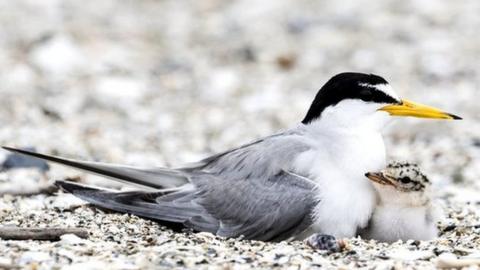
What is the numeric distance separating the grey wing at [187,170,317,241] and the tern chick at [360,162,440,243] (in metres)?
0.30

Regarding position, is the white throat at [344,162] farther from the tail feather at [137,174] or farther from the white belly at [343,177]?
the tail feather at [137,174]

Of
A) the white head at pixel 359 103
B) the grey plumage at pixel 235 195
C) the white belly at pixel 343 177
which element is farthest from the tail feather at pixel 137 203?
the white head at pixel 359 103

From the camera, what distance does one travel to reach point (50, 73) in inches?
367

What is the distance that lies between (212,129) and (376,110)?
3416 mm

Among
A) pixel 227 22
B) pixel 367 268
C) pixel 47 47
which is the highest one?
pixel 227 22

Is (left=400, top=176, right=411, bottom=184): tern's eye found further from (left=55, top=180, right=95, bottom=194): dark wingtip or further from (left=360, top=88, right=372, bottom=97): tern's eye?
(left=55, top=180, right=95, bottom=194): dark wingtip

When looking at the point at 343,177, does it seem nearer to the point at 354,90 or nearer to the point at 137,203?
the point at 354,90

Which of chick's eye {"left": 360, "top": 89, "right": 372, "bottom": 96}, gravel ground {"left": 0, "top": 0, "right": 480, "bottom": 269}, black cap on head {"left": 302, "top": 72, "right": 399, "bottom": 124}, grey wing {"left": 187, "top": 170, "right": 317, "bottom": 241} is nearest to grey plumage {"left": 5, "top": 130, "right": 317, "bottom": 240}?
grey wing {"left": 187, "top": 170, "right": 317, "bottom": 241}

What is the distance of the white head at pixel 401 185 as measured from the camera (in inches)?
174

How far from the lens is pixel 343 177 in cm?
450

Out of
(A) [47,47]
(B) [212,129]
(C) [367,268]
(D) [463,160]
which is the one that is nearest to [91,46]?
(A) [47,47]

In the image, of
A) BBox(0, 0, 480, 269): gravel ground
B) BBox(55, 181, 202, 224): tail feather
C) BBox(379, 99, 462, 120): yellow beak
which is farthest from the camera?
BBox(379, 99, 462, 120): yellow beak

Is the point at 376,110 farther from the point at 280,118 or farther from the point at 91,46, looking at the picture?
the point at 91,46

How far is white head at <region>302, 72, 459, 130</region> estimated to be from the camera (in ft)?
15.3
